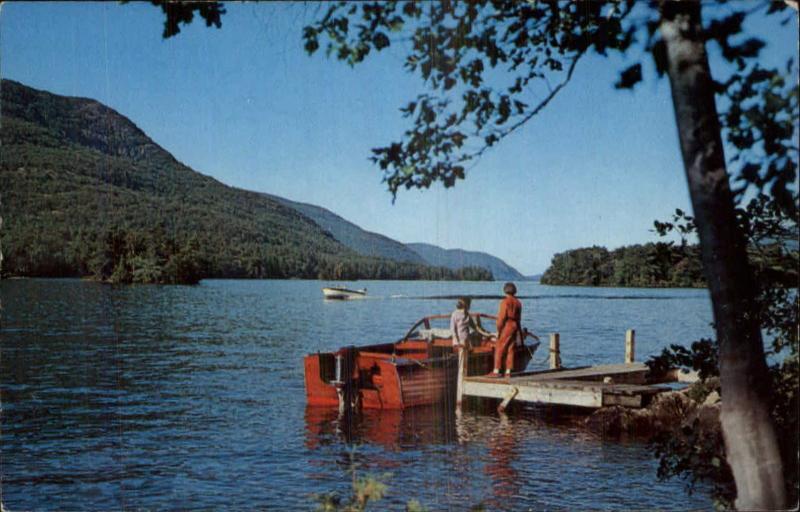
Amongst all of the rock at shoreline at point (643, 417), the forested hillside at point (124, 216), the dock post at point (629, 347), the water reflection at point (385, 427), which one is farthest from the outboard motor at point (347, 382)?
the dock post at point (629, 347)

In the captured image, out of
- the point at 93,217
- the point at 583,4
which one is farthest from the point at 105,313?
the point at 583,4

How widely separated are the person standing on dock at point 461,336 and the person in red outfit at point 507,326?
0.69 meters

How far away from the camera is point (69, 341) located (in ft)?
94.5

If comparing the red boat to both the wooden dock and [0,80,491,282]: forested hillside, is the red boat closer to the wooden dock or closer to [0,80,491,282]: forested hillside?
the wooden dock

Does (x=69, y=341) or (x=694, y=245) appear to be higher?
(x=694, y=245)

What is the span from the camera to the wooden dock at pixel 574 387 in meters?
13.5

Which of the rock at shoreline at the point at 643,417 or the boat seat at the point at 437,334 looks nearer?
the rock at shoreline at the point at 643,417

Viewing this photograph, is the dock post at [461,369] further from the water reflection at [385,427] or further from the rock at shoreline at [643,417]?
the rock at shoreline at [643,417]

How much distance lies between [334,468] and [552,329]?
98.1 feet

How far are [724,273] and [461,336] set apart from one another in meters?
Result: 12.7

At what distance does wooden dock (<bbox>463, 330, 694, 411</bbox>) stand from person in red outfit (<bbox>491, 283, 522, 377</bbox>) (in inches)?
16.4

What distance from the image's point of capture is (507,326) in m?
15.2

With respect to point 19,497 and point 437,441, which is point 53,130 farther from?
point 437,441

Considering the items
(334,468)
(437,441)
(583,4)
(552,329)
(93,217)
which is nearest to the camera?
(583,4)
